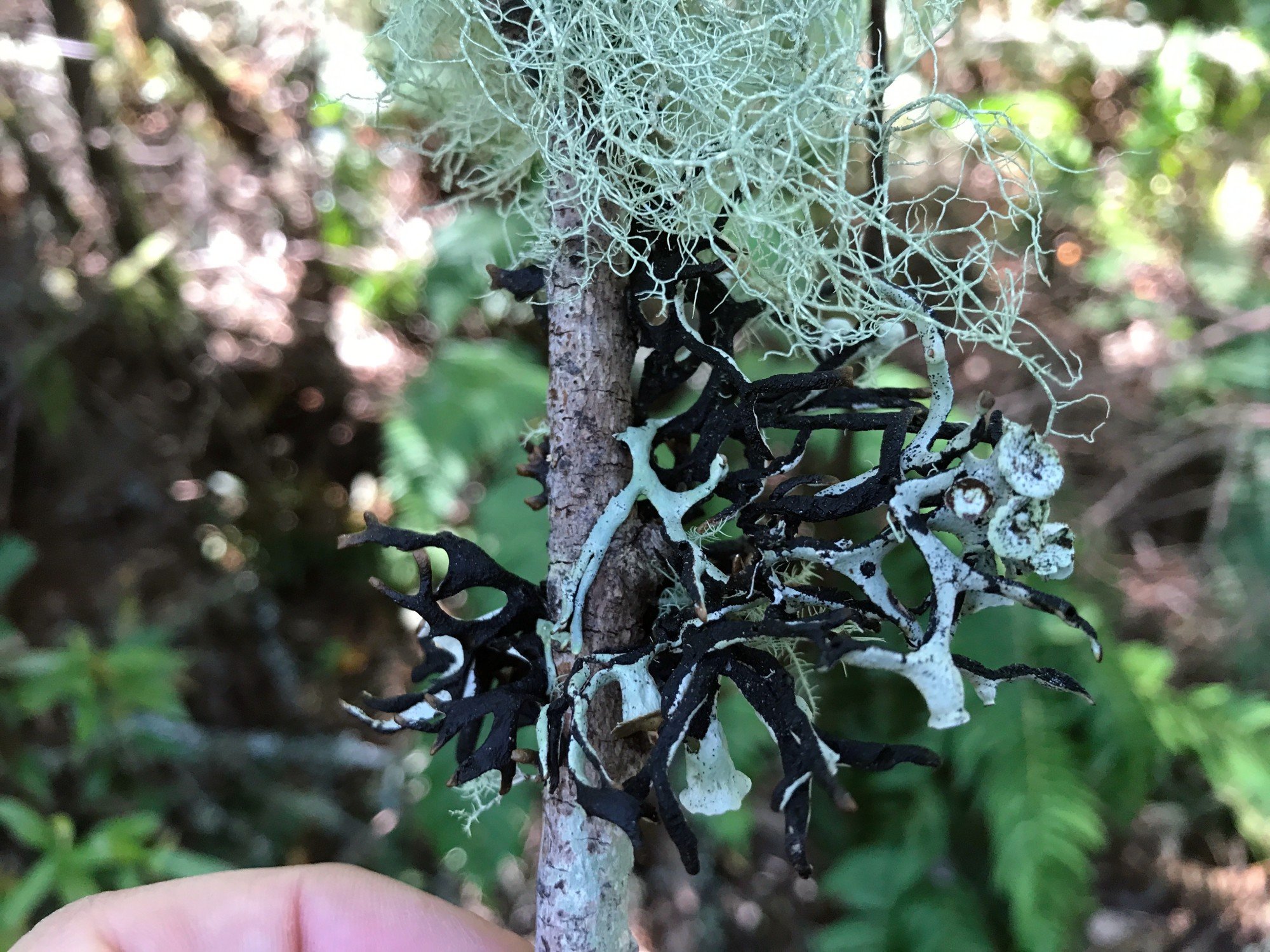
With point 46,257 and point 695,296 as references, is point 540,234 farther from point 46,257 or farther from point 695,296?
point 46,257

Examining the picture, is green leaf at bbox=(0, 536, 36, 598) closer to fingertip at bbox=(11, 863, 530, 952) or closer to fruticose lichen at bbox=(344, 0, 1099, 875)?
fingertip at bbox=(11, 863, 530, 952)

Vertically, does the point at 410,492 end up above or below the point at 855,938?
above

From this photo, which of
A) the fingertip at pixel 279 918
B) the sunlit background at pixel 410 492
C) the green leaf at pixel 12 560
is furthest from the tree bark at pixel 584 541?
the green leaf at pixel 12 560

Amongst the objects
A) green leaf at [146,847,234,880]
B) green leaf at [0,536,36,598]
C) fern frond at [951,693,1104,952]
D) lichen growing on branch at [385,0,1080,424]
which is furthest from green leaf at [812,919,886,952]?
green leaf at [0,536,36,598]

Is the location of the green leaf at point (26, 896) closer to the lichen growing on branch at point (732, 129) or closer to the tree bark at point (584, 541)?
the tree bark at point (584, 541)

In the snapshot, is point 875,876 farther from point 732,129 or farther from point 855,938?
point 732,129

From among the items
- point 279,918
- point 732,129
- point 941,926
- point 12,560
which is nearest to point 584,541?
point 732,129
